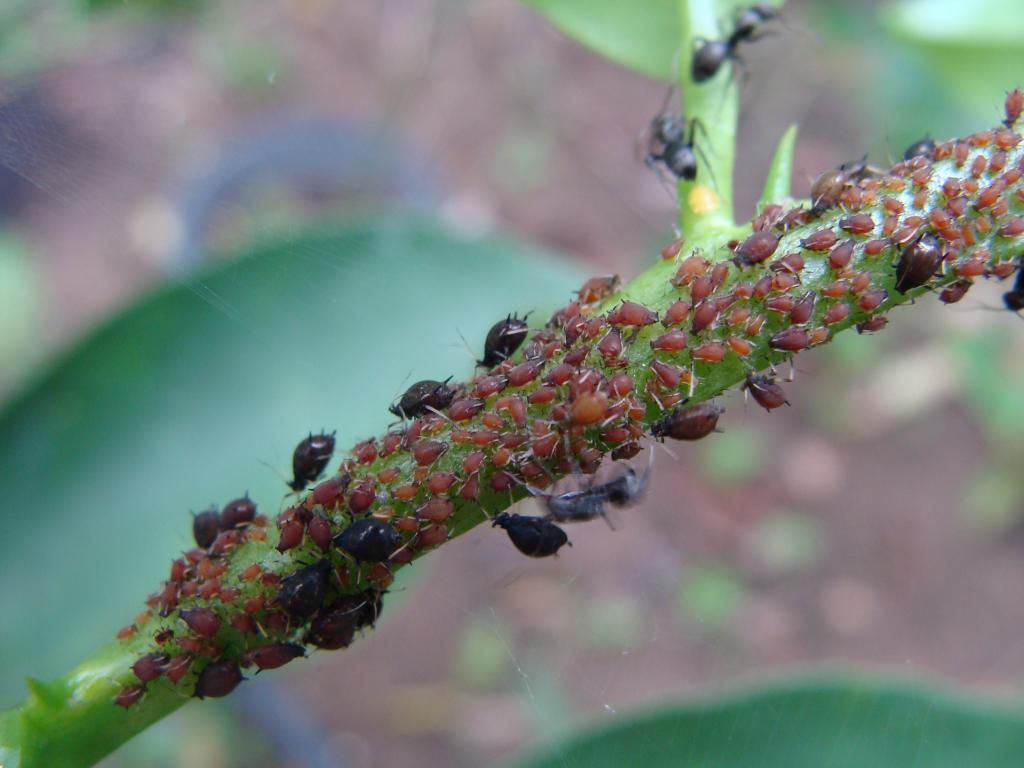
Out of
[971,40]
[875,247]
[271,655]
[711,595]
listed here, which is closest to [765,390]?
[875,247]

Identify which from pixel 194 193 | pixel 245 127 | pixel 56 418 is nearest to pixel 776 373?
pixel 56 418

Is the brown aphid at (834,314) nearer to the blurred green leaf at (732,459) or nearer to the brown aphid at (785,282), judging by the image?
the brown aphid at (785,282)

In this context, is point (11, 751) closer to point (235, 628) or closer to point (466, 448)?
point (235, 628)

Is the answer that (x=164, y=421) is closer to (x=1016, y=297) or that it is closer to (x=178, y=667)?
(x=178, y=667)

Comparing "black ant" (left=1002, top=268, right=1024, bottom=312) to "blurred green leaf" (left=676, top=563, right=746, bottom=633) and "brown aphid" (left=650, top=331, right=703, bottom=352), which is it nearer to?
"brown aphid" (left=650, top=331, right=703, bottom=352)

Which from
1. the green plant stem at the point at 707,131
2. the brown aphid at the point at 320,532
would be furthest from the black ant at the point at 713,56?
the brown aphid at the point at 320,532

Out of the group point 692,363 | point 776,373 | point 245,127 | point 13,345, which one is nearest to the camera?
point 692,363
